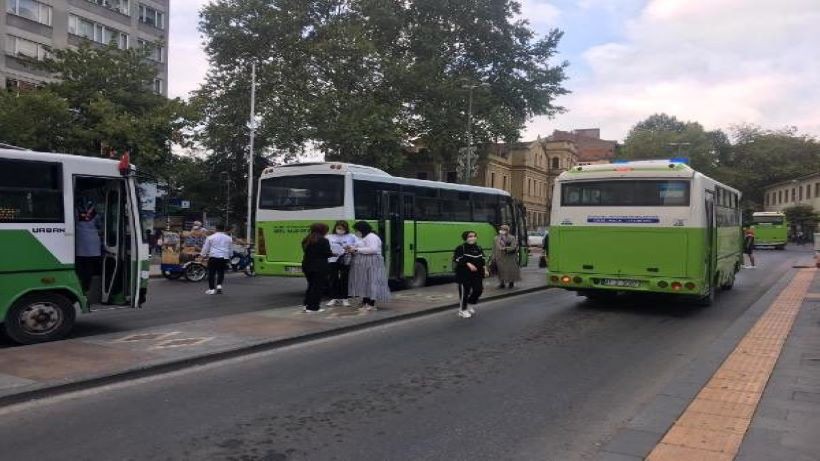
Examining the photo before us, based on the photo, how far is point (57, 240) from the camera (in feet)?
29.1

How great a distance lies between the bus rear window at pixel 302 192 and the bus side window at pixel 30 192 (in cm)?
643

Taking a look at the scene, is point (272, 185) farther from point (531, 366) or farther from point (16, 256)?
point (531, 366)

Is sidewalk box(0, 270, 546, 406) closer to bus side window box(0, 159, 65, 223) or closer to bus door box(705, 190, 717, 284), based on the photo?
bus side window box(0, 159, 65, 223)

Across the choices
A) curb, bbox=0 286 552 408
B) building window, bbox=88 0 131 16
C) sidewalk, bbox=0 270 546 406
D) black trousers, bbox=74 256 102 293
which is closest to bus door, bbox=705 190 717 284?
sidewalk, bbox=0 270 546 406

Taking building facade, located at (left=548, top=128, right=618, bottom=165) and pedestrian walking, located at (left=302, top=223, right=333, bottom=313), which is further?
building facade, located at (left=548, top=128, right=618, bottom=165)

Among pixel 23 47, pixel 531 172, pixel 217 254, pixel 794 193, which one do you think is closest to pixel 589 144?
pixel 531 172

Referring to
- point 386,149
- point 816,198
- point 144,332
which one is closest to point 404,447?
point 144,332

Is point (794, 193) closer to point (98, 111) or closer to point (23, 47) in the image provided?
point (98, 111)

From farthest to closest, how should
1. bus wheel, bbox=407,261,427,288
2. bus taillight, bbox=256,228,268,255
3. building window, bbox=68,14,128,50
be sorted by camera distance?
building window, bbox=68,14,128,50 < bus wheel, bbox=407,261,427,288 < bus taillight, bbox=256,228,268,255

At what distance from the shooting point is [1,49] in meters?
44.2

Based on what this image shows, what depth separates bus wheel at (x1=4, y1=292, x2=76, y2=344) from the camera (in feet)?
28.2

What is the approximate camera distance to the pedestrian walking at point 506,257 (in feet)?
53.8

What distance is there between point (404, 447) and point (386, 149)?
30.4 meters

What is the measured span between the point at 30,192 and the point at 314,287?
463 centimetres
